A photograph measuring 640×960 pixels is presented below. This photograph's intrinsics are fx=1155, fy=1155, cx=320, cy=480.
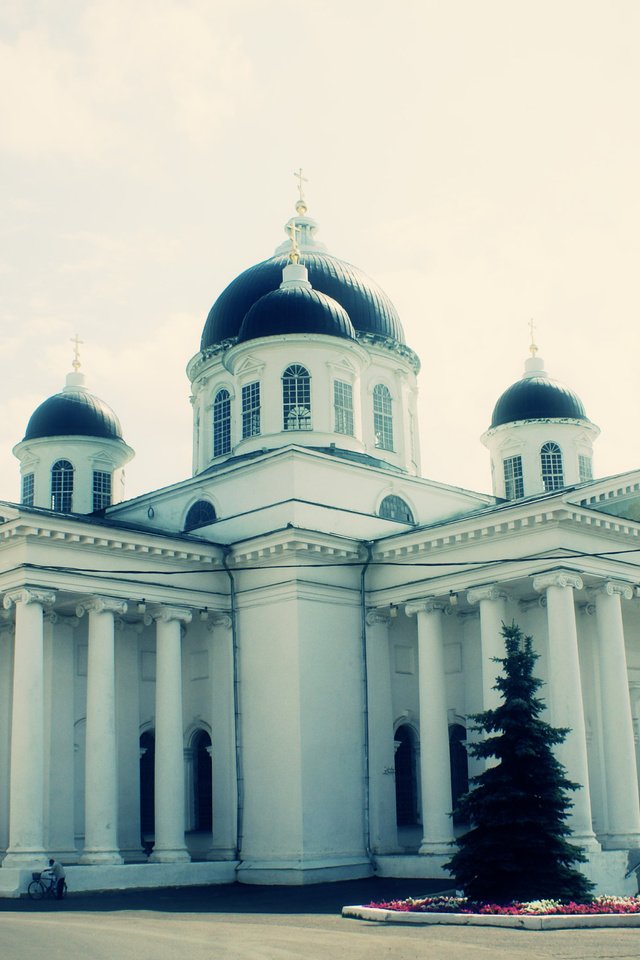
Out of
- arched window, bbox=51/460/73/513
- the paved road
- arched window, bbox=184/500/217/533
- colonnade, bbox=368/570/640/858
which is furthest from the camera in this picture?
arched window, bbox=51/460/73/513

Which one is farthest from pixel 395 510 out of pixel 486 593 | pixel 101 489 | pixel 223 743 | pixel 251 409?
pixel 101 489

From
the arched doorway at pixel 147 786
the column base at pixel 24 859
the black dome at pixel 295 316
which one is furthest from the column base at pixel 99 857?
the black dome at pixel 295 316

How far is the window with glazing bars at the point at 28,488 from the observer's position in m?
35.9

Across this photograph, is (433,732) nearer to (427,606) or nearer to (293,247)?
(427,606)

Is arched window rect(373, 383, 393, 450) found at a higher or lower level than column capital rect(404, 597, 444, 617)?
higher

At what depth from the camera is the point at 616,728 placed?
80.2ft

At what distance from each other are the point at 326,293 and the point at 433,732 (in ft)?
45.3

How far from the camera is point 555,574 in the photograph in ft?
78.1

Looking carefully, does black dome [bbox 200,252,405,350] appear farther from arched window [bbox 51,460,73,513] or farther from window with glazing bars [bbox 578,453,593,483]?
window with glazing bars [bbox 578,453,593,483]

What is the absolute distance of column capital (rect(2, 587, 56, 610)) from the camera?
24.0 m

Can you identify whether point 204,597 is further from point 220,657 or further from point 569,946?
point 569,946

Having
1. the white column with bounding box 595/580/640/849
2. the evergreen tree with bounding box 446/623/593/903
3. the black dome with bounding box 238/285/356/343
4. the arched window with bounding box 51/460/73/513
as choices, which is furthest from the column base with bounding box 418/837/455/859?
the arched window with bounding box 51/460/73/513

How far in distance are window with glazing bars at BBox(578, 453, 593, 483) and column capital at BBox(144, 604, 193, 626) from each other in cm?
1502

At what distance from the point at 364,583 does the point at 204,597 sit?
387 cm
